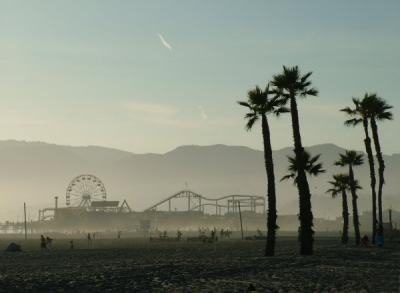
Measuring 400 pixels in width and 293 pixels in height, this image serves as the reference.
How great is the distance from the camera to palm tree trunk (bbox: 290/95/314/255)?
3659 cm

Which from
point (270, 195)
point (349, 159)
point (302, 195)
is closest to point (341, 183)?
point (349, 159)

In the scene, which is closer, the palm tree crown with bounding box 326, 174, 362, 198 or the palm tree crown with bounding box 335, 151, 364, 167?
the palm tree crown with bounding box 335, 151, 364, 167

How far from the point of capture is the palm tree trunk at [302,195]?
1441 inches

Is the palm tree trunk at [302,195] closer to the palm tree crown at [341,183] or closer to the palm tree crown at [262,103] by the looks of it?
the palm tree crown at [262,103]

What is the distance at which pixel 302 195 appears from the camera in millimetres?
37094

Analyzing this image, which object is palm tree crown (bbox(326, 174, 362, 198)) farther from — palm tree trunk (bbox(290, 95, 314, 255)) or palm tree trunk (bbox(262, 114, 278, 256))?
palm tree trunk (bbox(290, 95, 314, 255))

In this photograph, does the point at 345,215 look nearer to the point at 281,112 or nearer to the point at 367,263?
the point at 281,112

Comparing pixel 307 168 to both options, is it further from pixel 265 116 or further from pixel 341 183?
pixel 341 183

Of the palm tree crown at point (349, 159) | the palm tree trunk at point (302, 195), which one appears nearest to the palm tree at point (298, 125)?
the palm tree trunk at point (302, 195)

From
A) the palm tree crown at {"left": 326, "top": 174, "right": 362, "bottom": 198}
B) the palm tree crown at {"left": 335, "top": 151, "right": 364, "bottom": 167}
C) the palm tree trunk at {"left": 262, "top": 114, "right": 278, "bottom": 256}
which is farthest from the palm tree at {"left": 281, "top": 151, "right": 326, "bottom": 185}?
the palm tree crown at {"left": 326, "top": 174, "right": 362, "bottom": 198}

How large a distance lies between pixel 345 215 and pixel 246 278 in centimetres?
4014

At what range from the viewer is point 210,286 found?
2012 cm

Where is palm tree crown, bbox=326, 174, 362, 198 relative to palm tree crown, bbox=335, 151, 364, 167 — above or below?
below

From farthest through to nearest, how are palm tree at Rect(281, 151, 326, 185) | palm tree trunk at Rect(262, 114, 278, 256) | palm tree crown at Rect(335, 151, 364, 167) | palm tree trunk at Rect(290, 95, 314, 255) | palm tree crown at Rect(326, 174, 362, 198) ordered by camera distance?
palm tree crown at Rect(326, 174, 362, 198), palm tree crown at Rect(335, 151, 364, 167), palm tree at Rect(281, 151, 326, 185), palm tree trunk at Rect(262, 114, 278, 256), palm tree trunk at Rect(290, 95, 314, 255)
